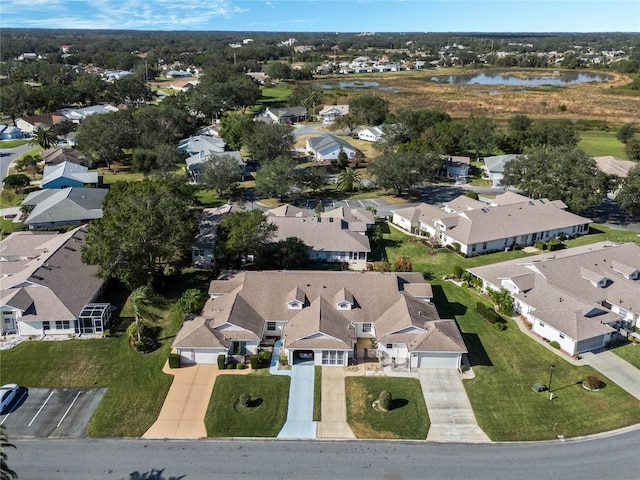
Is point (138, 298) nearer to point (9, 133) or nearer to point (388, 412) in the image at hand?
point (388, 412)

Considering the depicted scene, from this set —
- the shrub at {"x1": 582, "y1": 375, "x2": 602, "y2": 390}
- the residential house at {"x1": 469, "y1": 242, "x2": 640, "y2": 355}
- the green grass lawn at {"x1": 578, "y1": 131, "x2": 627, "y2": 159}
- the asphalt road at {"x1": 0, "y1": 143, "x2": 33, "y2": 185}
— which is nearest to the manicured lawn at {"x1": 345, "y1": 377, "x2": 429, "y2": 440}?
the shrub at {"x1": 582, "y1": 375, "x2": 602, "y2": 390}

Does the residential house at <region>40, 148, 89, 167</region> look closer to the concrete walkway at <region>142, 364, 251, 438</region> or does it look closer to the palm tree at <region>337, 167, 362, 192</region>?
the palm tree at <region>337, 167, 362, 192</region>

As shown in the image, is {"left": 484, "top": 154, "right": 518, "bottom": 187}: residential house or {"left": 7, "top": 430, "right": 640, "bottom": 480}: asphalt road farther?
{"left": 484, "top": 154, "right": 518, "bottom": 187}: residential house

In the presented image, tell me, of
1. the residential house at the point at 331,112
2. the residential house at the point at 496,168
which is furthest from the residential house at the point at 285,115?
the residential house at the point at 496,168

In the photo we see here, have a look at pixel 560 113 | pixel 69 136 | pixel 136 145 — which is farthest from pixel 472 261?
pixel 560 113

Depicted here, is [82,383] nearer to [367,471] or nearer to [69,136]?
[367,471]

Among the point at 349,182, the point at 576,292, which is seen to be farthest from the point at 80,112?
the point at 576,292
